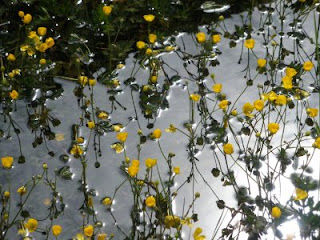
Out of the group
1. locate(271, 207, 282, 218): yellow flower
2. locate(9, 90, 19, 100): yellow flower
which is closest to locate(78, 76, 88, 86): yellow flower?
locate(9, 90, 19, 100): yellow flower

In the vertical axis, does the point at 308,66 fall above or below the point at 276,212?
above

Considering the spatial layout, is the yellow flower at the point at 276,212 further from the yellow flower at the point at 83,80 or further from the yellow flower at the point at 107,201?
the yellow flower at the point at 83,80

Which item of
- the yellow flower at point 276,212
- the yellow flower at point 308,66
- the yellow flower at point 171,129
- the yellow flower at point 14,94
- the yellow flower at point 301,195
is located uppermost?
the yellow flower at point 308,66

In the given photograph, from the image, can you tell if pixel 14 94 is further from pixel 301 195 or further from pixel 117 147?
pixel 301 195

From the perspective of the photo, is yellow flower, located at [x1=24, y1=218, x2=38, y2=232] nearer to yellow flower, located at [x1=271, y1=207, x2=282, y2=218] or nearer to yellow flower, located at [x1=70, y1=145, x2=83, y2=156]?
yellow flower, located at [x1=70, y1=145, x2=83, y2=156]

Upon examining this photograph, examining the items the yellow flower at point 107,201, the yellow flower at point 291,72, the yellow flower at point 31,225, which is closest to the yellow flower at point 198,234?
the yellow flower at point 107,201

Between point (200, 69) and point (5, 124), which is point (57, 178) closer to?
point (5, 124)

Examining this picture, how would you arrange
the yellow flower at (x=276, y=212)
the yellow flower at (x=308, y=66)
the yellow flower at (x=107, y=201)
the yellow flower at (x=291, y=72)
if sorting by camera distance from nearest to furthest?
the yellow flower at (x=276, y=212) → the yellow flower at (x=107, y=201) → the yellow flower at (x=291, y=72) → the yellow flower at (x=308, y=66)

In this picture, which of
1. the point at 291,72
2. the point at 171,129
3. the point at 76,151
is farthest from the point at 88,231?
the point at 291,72

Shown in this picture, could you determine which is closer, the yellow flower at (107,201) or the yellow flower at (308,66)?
the yellow flower at (107,201)

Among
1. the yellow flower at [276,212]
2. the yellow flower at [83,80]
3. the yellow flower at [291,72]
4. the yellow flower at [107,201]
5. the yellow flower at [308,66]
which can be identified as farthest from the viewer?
the yellow flower at [83,80]

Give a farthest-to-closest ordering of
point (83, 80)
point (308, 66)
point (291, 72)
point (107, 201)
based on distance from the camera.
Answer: point (83, 80)
point (308, 66)
point (291, 72)
point (107, 201)

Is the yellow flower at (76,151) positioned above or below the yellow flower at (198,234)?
above

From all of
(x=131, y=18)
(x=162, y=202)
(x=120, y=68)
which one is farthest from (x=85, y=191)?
(x=131, y=18)
